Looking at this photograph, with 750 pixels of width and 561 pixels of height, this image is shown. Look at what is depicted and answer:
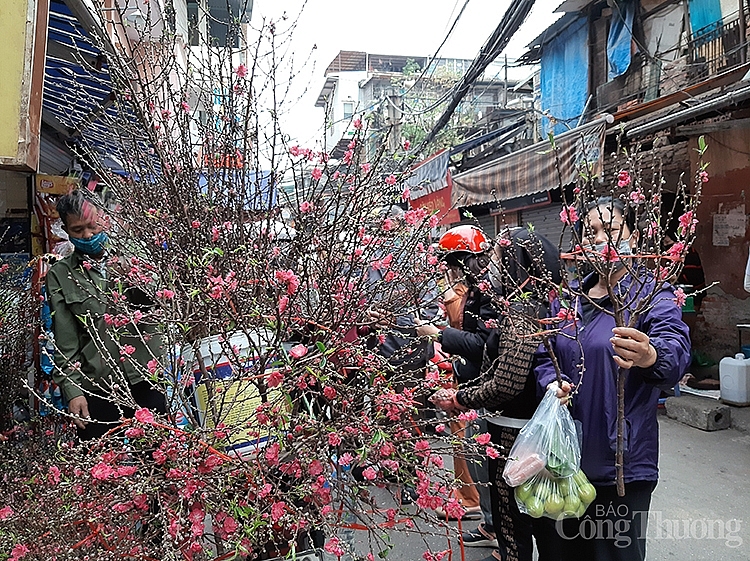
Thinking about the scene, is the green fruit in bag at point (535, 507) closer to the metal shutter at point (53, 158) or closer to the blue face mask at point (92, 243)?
the blue face mask at point (92, 243)

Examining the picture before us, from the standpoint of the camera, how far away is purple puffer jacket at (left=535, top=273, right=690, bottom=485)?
84.7 inches

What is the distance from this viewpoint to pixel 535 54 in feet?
42.5

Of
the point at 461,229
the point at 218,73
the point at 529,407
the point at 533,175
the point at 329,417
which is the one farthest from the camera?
the point at 533,175

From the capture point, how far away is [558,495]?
216 centimetres

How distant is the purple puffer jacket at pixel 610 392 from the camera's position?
2152 millimetres

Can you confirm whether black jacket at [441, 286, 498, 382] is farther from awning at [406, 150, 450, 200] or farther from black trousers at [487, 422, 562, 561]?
awning at [406, 150, 450, 200]

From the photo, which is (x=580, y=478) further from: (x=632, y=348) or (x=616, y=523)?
(x=632, y=348)

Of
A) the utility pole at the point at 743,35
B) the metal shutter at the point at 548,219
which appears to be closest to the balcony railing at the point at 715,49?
the utility pole at the point at 743,35

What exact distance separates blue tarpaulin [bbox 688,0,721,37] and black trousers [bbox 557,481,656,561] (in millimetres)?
8128

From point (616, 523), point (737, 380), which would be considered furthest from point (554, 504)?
point (737, 380)

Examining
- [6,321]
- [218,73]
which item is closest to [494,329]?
[218,73]

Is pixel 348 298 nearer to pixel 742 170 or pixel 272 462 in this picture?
pixel 272 462

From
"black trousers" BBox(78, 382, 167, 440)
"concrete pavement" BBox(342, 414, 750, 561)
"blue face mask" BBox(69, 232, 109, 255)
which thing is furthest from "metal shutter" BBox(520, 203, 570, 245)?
"blue face mask" BBox(69, 232, 109, 255)

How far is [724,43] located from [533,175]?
10.8 feet
